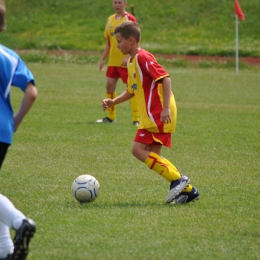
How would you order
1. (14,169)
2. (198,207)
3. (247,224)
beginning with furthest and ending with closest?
(14,169) → (198,207) → (247,224)

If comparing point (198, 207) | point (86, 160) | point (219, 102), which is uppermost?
point (198, 207)

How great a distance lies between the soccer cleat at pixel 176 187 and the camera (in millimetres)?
6082

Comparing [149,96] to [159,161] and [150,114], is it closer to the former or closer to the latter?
[150,114]

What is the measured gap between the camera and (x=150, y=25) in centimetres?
3544

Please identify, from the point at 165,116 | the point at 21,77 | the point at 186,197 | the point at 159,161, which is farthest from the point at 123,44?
the point at 21,77

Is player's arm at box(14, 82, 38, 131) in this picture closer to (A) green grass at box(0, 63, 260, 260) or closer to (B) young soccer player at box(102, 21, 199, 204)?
(A) green grass at box(0, 63, 260, 260)

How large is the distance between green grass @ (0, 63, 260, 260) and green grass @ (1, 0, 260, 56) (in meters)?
17.0

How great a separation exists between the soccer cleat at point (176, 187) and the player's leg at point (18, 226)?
7.13 ft

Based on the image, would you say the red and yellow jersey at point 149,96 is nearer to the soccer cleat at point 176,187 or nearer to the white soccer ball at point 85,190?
the soccer cleat at point 176,187

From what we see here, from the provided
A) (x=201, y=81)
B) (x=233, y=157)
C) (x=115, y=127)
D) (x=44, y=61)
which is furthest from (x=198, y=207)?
(x=44, y=61)

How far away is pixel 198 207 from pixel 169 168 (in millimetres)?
418

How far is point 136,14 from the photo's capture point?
3638 cm

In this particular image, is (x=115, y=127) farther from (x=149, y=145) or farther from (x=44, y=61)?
(x=44, y=61)

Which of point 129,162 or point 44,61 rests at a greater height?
point 129,162
